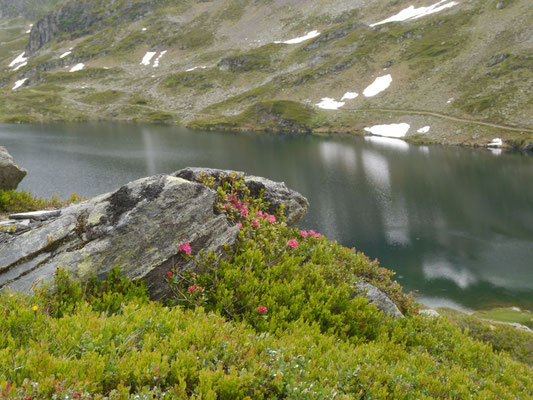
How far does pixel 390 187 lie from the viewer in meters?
64.2

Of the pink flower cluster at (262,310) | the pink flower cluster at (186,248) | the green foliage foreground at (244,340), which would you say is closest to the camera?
the green foliage foreground at (244,340)

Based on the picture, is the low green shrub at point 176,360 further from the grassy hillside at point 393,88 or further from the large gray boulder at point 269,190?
the grassy hillside at point 393,88

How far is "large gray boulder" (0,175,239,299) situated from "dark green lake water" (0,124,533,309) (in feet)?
97.1

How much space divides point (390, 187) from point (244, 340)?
209ft

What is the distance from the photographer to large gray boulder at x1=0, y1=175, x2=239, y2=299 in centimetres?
735

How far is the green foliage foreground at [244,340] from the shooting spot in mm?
4316

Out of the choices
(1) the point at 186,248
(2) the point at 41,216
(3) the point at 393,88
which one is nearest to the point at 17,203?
(2) the point at 41,216

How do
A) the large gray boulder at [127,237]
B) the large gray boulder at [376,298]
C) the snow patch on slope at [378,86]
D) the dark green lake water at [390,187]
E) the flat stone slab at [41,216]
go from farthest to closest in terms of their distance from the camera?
1. the snow patch on slope at [378,86]
2. the dark green lake water at [390,187]
3. the flat stone slab at [41,216]
4. the large gray boulder at [376,298]
5. the large gray boulder at [127,237]

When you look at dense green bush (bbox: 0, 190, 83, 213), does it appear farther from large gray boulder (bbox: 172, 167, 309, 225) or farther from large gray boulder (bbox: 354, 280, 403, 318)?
large gray boulder (bbox: 354, 280, 403, 318)

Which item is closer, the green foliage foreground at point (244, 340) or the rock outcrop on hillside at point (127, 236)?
the green foliage foreground at point (244, 340)

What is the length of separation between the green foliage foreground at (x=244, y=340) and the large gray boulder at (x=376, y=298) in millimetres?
360

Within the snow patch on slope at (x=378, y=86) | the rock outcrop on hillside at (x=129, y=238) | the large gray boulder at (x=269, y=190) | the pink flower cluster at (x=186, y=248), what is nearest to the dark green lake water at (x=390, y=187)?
the large gray boulder at (x=269, y=190)

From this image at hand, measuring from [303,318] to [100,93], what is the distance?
21880 centimetres

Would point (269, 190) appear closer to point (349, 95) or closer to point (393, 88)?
point (393, 88)
